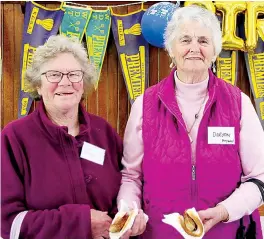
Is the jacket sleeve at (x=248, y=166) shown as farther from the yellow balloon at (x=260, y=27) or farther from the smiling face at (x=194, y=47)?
the yellow balloon at (x=260, y=27)

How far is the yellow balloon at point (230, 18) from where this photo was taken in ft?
9.39

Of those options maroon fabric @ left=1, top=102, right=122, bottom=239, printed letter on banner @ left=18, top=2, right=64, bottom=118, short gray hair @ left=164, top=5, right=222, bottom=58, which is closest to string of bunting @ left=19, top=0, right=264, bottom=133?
printed letter on banner @ left=18, top=2, right=64, bottom=118

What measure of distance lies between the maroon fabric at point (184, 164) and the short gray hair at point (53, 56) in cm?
28

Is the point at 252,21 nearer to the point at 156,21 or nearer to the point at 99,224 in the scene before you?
the point at 156,21

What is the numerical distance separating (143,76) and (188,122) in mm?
1626

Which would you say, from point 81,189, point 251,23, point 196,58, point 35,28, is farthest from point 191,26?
point 35,28

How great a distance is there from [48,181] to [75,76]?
1.27 ft

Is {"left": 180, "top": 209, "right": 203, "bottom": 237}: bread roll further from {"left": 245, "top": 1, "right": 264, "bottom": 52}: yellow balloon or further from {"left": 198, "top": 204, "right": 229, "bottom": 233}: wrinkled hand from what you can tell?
{"left": 245, "top": 1, "right": 264, "bottom": 52}: yellow balloon

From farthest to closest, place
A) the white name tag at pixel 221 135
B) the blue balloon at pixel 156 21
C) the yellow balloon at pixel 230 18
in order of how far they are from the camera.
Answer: the yellow balloon at pixel 230 18 → the blue balloon at pixel 156 21 → the white name tag at pixel 221 135

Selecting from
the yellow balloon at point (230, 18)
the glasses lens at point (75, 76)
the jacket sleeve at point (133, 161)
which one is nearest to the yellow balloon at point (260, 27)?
the yellow balloon at point (230, 18)

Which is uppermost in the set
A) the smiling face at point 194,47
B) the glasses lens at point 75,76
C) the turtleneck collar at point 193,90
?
the smiling face at point 194,47

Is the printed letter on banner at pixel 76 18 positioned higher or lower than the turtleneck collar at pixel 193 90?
higher

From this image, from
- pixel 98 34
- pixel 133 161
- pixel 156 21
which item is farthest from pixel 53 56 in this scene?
pixel 98 34

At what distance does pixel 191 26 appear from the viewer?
59.6 inches
